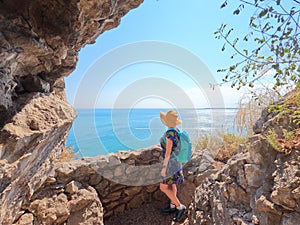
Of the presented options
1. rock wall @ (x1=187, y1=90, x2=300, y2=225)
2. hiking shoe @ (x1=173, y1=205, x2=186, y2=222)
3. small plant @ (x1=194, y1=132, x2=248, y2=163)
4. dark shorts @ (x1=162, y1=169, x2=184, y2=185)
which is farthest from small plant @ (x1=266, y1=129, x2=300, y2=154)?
hiking shoe @ (x1=173, y1=205, x2=186, y2=222)

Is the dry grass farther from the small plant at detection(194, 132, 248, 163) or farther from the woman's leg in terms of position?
the woman's leg

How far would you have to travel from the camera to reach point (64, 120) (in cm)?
160

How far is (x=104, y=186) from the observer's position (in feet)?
11.0

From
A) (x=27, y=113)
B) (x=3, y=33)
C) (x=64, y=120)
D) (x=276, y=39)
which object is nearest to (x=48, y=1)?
(x=3, y=33)

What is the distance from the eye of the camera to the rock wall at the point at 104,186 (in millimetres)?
2352

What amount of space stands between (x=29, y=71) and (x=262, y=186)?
2.32 metres

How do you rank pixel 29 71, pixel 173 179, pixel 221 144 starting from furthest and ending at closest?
pixel 221 144
pixel 173 179
pixel 29 71

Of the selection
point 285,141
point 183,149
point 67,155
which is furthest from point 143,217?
point 285,141

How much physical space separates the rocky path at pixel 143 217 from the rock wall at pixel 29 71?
227 cm

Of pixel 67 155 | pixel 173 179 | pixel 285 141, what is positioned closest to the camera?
pixel 285 141

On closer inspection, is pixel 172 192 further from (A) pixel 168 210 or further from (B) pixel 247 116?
(B) pixel 247 116

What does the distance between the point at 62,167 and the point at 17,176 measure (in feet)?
5.71

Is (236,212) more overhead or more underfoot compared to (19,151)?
more underfoot

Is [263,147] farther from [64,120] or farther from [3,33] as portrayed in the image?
[3,33]
